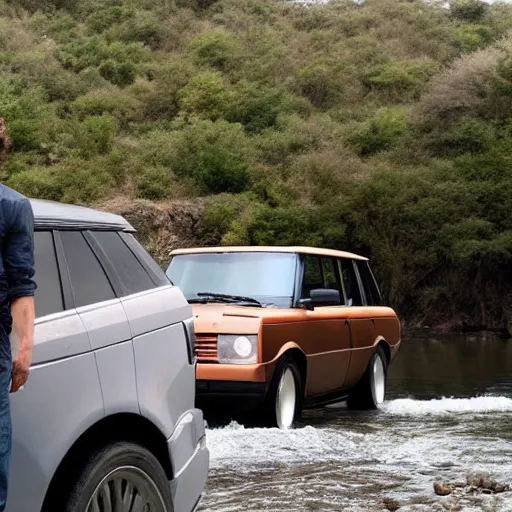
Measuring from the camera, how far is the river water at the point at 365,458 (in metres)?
5.84

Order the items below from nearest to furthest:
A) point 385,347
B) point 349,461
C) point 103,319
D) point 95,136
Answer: point 103,319
point 349,461
point 385,347
point 95,136

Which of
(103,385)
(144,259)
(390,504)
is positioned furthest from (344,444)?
(103,385)

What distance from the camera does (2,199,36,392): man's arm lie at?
2.75 metres

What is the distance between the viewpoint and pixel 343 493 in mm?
6062

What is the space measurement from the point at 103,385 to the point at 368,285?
340 inches

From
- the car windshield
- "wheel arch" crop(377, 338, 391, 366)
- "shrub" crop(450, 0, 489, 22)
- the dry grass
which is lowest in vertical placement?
"wheel arch" crop(377, 338, 391, 366)

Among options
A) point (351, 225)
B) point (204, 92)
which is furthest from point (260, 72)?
point (351, 225)

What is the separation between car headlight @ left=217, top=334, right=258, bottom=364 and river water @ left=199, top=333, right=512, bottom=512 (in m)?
0.65

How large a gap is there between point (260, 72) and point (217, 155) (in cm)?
2109

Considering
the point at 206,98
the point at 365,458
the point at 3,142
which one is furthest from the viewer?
the point at 206,98

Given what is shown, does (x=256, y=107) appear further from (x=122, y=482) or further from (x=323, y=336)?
(x=122, y=482)

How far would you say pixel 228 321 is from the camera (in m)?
8.43

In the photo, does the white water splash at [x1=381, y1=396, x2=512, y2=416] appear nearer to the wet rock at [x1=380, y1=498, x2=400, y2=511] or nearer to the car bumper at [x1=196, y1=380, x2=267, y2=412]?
the car bumper at [x1=196, y1=380, x2=267, y2=412]

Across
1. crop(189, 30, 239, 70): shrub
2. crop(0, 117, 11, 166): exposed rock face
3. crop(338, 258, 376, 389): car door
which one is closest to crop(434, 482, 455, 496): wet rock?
crop(0, 117, 11, 166): exposed rock face
